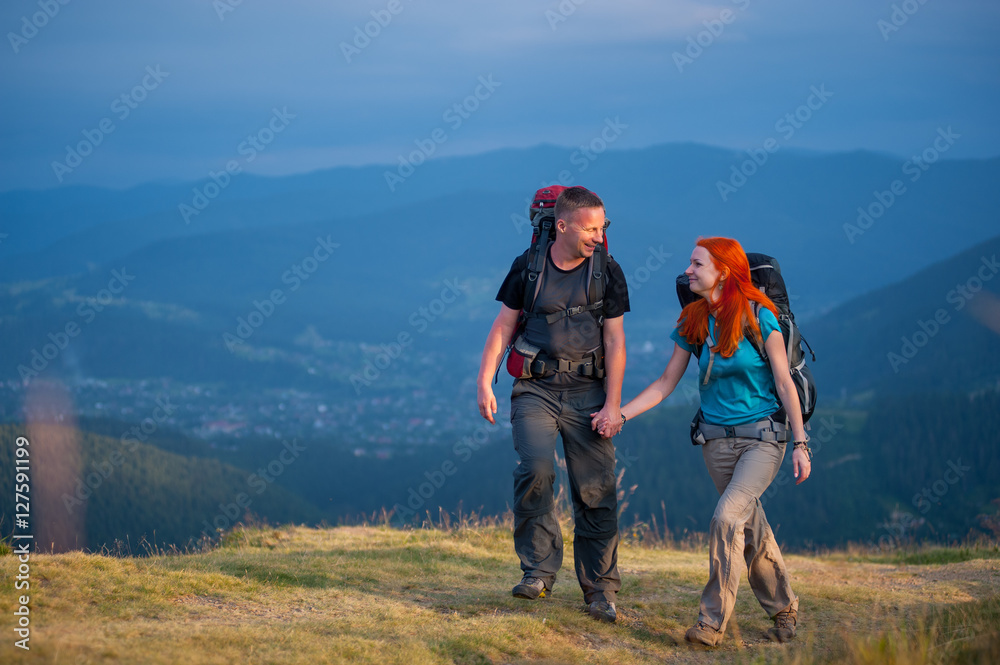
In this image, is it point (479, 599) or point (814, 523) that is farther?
point (814, 523)

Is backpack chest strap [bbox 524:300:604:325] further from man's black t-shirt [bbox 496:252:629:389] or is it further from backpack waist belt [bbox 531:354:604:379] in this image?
backpack waist belt [bbox 531:354:604:379]

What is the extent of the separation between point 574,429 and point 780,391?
1361 mm

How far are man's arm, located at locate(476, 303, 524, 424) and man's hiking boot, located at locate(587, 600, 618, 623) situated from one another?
1.48 m

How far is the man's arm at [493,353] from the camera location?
5.29m

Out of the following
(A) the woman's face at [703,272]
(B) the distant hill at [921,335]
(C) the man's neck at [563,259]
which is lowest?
(A) the woman's face at [703,272]

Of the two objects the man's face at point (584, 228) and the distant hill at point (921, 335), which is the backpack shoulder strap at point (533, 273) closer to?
the man's face at point (584, 228)

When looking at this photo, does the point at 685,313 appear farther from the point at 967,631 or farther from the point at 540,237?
the point at 967,631

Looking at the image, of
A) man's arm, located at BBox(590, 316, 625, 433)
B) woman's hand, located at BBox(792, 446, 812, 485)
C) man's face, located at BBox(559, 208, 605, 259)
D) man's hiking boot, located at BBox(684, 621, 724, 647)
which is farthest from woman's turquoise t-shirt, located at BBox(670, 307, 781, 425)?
man's hiking boot, located at BBox(684, 621, 724, 647)

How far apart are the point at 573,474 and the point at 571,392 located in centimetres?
55

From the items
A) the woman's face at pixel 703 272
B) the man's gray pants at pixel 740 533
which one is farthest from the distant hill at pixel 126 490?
the woman's face at pixel 703 272

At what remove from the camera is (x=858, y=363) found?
13975cm

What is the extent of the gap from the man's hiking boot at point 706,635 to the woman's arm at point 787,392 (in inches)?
42.3

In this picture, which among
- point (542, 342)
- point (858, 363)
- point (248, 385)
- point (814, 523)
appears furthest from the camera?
point (248, 385)

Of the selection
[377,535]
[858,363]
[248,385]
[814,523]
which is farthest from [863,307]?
[377,535]
